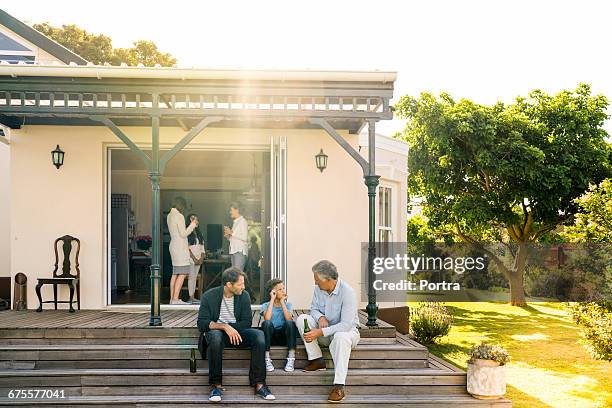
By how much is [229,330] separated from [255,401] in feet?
2.18

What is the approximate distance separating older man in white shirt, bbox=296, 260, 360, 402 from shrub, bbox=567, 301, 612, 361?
155 inches

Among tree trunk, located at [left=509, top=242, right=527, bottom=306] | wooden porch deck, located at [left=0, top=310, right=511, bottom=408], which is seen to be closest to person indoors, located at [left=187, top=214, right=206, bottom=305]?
wooden porch deck, located at [left=0, top=310, right=511, bottom=408]

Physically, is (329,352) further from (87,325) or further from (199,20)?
(199,20)

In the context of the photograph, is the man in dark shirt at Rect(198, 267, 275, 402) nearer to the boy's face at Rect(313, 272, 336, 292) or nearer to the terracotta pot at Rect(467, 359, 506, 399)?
the boy's face at Rect(313, 272, 336, 292)

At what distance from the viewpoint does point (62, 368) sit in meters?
6.15

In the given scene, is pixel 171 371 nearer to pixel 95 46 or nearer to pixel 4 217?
pixel 4 217

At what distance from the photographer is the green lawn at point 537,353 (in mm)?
8352

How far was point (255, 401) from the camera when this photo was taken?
5605 mm

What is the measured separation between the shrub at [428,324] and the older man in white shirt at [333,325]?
5.97 metres

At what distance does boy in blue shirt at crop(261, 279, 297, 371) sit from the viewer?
594 cm

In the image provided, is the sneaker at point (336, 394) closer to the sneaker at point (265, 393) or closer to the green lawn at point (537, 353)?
the sneaker at point (265, 393)

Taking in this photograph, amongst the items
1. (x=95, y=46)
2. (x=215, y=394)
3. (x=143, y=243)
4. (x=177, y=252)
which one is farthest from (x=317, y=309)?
(x=95, y=46)

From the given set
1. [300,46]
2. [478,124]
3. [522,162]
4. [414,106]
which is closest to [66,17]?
[300,46]

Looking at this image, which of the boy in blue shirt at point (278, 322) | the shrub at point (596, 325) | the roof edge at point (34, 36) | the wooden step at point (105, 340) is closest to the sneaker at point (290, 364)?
the boy in blue shirt at point (278, 322)
